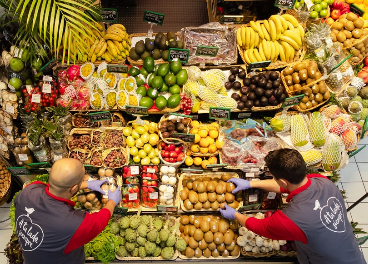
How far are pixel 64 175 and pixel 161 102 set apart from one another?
1691mm

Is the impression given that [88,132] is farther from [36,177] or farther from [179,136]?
[179,136]

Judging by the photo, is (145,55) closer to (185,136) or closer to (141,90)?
(141,90)

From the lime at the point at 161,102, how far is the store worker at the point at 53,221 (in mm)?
1520

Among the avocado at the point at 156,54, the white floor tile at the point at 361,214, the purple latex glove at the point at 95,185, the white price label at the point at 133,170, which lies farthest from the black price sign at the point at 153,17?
the white floor tile at the point at 361,214

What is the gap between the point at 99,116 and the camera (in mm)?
3807

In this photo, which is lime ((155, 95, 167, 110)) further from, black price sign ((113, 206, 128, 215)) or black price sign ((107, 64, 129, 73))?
black price sign ((113, 206, 128, 215))

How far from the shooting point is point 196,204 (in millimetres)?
3596

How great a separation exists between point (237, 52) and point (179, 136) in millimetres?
1655

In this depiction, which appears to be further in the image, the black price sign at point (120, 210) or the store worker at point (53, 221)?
the black price sign at point (120, 210)

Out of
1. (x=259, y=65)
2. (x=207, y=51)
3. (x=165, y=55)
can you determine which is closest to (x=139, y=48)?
(x=165, y=55)

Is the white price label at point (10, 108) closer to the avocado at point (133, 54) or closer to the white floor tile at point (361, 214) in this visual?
the avocado at point (133, 54)

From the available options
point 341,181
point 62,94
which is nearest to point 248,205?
point 341,181

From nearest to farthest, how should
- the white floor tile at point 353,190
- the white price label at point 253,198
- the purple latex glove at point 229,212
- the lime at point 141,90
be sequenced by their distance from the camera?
the purple latex glove at point 229,212, the white price label at point 253,198, the lime at point 141,90, the white floor tile at point 353,190

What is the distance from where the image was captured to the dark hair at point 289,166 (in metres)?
2.60
